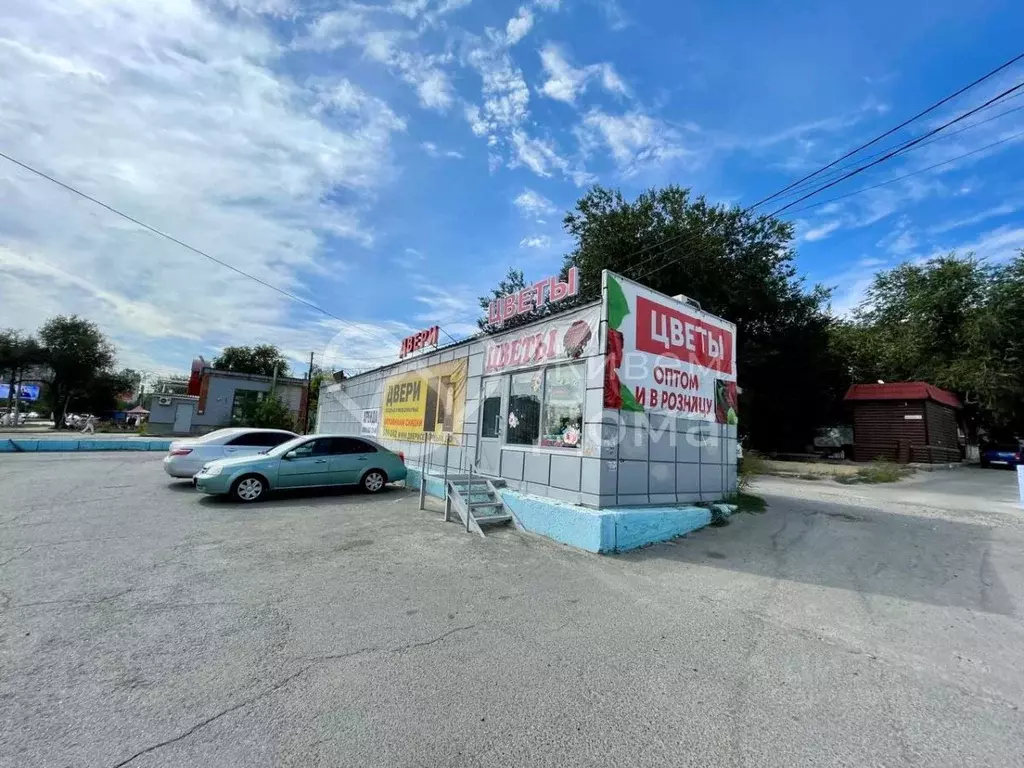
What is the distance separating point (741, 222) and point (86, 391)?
54970 mm

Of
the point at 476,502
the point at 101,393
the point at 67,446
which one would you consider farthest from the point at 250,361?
the point at 476,502

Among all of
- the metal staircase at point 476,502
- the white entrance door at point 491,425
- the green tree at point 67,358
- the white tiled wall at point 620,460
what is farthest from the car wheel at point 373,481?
the green tree at point 67,358

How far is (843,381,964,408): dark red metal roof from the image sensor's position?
21922 mm

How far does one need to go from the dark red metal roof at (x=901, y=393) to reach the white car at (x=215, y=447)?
26.4m

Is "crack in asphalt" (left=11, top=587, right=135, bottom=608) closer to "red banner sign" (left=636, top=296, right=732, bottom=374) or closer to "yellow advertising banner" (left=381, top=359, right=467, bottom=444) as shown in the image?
"yellow advertising banner" (left=381, top=359, right=467, bottom=444)

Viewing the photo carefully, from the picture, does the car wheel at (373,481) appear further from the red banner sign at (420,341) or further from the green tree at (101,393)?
the green tree at (101,393)

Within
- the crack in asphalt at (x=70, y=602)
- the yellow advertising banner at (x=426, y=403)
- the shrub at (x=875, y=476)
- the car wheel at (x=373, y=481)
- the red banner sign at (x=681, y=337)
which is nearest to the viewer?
the crack in asphalt at (x=70, y=602)

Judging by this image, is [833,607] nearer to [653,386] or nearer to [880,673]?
[880,673]

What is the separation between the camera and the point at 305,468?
1063 cm

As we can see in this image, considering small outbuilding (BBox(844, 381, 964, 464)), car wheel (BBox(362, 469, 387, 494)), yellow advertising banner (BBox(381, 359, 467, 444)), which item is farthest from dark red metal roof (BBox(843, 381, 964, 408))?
car wheel (BBox(362, 469, 387, 494))

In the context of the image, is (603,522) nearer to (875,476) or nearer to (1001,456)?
(875,476)

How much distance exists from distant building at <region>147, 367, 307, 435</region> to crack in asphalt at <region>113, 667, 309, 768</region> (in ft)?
108

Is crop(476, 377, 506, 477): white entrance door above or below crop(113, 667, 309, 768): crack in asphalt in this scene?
above

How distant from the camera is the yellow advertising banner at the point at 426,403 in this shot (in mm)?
11336
